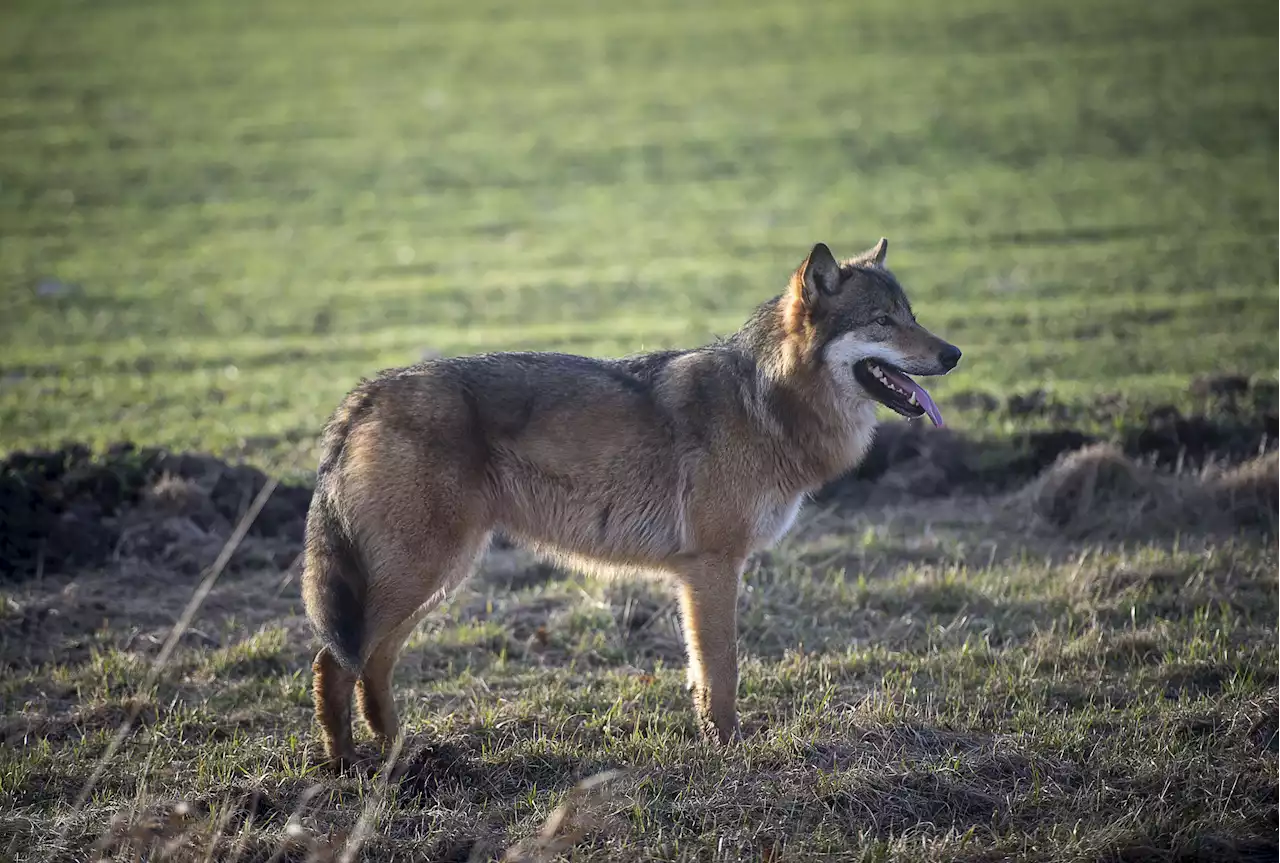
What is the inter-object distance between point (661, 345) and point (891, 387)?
8674mm

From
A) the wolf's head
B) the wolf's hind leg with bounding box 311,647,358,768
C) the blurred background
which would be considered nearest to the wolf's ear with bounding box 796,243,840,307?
the wolf's head

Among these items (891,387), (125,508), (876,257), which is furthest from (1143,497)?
(125,508)

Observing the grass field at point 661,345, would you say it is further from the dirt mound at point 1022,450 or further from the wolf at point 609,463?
the wolf at point 609,463

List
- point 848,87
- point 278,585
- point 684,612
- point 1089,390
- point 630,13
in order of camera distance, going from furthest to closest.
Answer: point 630,13 → point 848,87 → point 1089,390 → point 278,585 → point 684,612

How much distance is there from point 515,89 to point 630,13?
10.6 m

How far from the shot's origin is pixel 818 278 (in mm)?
7188

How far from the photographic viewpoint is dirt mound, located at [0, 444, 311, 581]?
959cm

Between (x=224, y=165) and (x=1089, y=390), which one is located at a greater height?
(x=224, y=165)

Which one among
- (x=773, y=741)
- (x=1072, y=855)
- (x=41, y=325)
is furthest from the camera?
(x=41, y=325)

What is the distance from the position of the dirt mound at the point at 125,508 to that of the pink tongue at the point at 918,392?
5.21 m

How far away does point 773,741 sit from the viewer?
6664 millimetres

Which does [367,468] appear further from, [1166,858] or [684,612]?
[1166,858]

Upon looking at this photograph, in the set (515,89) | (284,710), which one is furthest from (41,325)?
(515,89)

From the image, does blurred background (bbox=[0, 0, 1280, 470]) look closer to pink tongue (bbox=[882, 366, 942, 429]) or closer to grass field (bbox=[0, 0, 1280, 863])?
grass field (bbox=[0, 0, 1280, 863])
